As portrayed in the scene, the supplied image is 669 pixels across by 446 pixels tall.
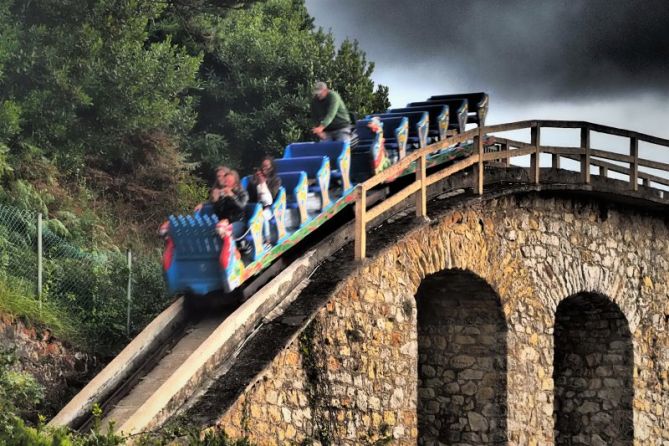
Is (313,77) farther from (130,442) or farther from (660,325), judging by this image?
(130,442)

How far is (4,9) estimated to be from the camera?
22.6 meters

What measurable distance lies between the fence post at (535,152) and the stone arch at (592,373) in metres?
2.52

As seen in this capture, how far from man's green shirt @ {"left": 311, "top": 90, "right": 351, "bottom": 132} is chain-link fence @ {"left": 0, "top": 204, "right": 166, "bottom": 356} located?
9.43ft

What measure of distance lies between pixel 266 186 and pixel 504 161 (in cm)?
571

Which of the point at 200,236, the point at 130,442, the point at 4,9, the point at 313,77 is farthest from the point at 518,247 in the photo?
the point at 313,77

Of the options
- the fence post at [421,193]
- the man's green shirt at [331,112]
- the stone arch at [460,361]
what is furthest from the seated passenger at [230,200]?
the stone arch at [460,361]

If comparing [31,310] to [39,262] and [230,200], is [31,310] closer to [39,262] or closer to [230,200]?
[39,262]

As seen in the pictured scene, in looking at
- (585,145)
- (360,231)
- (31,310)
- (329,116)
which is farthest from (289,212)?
(585,145)

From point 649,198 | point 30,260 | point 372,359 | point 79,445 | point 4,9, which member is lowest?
point 79,445

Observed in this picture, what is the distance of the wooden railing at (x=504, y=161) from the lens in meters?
15.0

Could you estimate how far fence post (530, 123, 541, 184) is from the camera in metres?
18.2

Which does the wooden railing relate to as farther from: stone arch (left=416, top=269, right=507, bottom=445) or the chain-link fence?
the chain-link fence

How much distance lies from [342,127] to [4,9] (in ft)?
27.6

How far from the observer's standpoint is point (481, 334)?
56.5 feet
